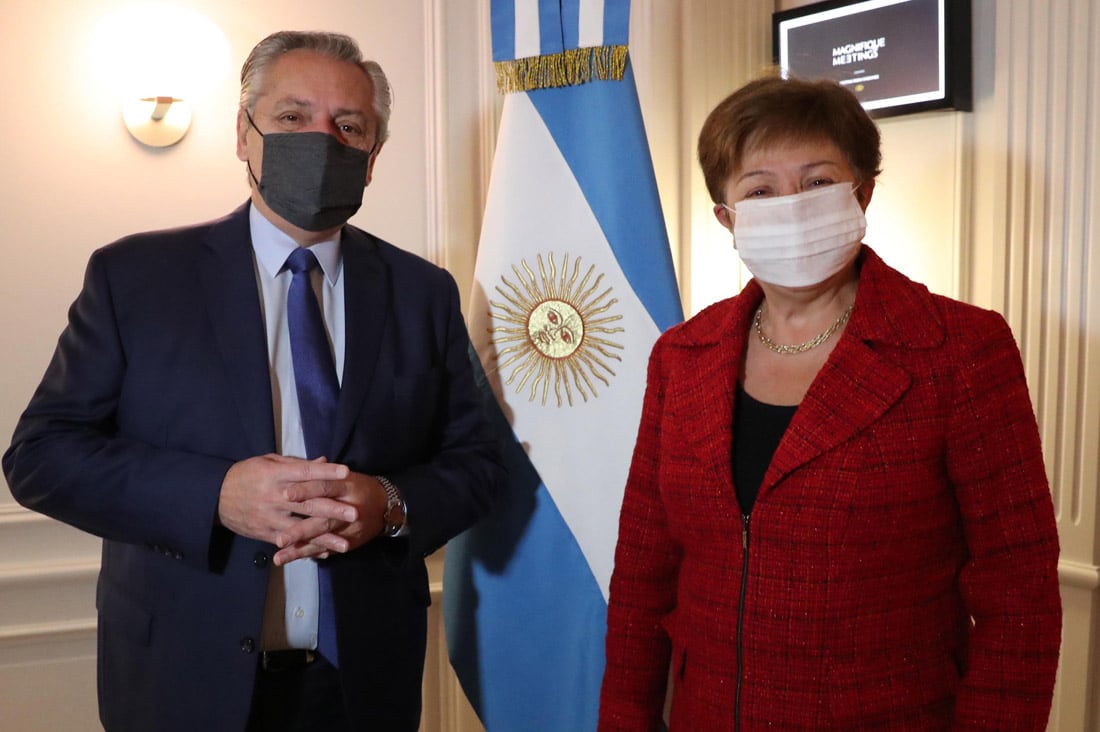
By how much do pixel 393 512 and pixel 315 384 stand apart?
0.26 metres

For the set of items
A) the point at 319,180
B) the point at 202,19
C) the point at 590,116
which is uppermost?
the point at 202,19

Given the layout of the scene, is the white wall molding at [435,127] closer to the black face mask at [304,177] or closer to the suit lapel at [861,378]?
the black face mask at [304,177]

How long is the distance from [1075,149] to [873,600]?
1.44 m

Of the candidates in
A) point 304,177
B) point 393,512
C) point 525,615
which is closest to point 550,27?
point 304,177

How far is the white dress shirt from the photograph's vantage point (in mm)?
1676

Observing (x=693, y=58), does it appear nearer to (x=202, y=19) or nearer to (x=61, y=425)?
(x=202, y=19)

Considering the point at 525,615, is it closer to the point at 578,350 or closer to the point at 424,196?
the point at 578,350

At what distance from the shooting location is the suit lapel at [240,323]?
163 cm

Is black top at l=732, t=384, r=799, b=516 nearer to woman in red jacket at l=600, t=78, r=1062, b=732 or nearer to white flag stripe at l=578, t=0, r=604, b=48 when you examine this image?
woman in red jacket at l=600, t=78, r=1062, b=732

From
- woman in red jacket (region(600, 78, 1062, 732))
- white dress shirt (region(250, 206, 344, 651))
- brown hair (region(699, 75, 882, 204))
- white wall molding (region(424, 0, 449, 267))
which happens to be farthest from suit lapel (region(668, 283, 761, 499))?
white wall molding (region(424, 0, 449, 267))

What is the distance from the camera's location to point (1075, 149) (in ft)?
7.38

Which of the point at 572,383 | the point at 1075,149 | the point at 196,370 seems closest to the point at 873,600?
the point at 572,383

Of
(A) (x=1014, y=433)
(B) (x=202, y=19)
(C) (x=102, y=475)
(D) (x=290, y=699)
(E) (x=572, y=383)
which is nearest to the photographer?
(A) (x=1014, y=433)

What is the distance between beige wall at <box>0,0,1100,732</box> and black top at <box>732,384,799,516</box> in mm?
1209
